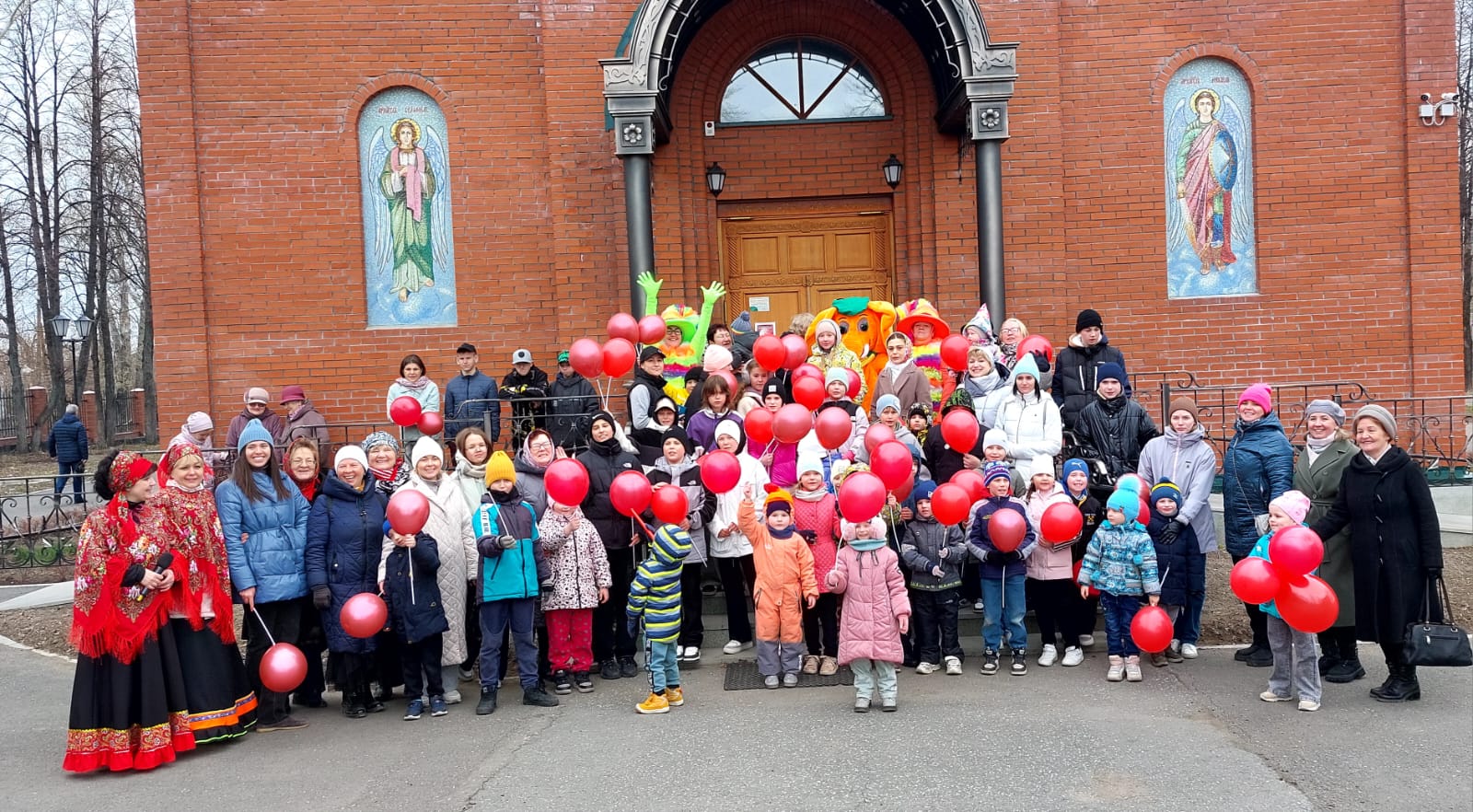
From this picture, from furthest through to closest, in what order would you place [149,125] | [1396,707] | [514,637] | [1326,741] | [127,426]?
[127,426], [149,125], [514,637], [1396,707], [1326,741]

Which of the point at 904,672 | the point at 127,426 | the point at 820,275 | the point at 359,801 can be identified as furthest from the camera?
the point at 127,426

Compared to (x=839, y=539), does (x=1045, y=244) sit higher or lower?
higher

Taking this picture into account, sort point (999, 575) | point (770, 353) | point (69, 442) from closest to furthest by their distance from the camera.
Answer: point (999, 575) → point (770, 353) → point (69, 442)

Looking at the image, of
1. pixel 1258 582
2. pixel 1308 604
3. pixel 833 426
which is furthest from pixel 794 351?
pixel 1308 604

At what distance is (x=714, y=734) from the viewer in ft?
18.5

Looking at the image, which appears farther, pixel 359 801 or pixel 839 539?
pixel 839 539

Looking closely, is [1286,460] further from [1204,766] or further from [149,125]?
[149,125]

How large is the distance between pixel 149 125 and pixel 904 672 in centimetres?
957

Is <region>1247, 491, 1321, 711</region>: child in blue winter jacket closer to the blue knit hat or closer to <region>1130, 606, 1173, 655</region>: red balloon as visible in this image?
<region>1130, 606, 1173, 655</region>: red balloon

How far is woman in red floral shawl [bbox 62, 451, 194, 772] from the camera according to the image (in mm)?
5367

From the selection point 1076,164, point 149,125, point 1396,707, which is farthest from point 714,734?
point 149,125

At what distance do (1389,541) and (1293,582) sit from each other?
0.85 metres

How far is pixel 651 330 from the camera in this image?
8773mm

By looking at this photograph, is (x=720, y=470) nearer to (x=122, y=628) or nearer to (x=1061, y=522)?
(x=1061, y=522)
